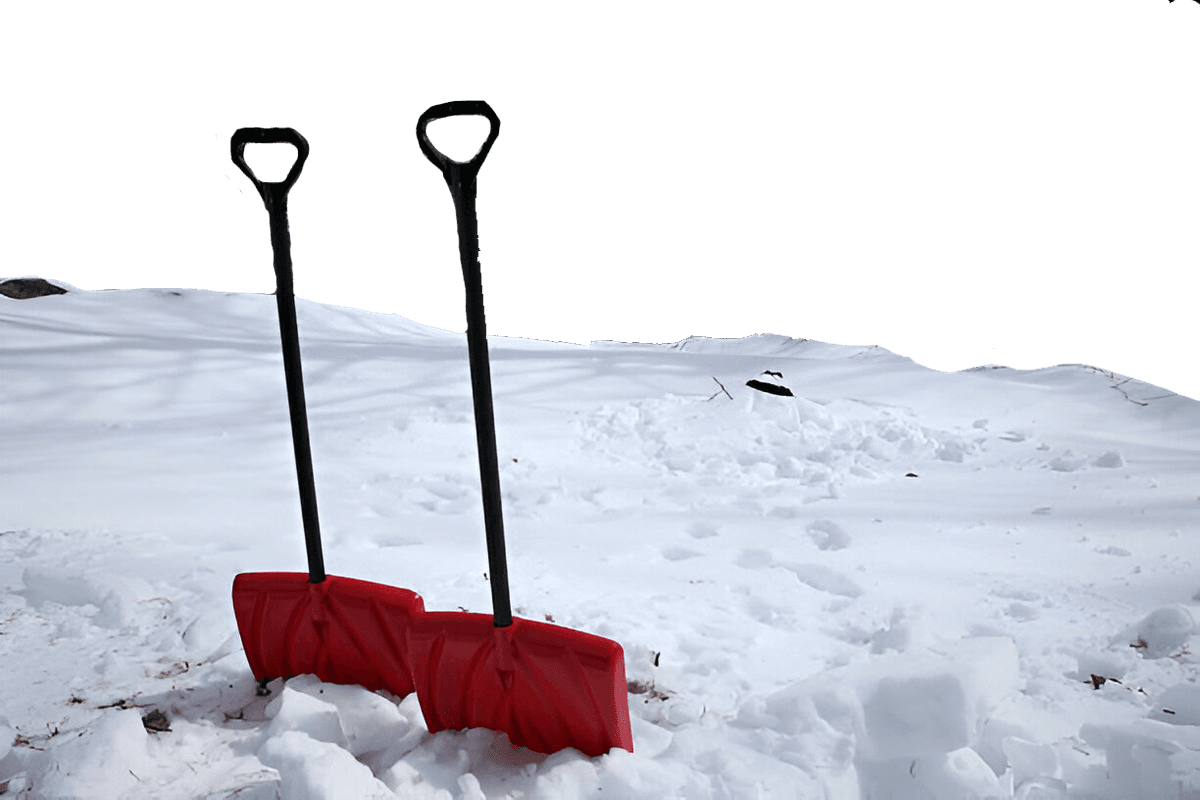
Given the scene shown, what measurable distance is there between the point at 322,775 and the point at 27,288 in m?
9.22

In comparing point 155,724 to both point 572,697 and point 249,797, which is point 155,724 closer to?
point 249,797

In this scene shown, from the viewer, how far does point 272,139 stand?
181 centimetres

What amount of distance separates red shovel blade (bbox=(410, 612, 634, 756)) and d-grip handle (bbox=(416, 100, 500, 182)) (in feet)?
3.11

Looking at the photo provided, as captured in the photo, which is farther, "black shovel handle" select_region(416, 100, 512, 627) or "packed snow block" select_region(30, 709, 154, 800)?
"black shovel handle" select_region(416, 100, 512, 627)

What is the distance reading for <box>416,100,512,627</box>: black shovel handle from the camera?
4.95 feet

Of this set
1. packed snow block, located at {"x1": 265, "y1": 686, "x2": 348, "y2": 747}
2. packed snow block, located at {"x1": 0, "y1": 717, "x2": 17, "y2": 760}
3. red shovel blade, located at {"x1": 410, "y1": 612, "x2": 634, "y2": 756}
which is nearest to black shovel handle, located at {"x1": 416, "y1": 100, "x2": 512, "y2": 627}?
red shovel blade, located at {"x1": 410, "y1": 612, "x2": 634, "y2": 756}

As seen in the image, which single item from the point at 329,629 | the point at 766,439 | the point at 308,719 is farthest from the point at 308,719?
the point at 766,439

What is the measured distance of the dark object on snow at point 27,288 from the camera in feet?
26.5

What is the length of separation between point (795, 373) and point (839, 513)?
323cm

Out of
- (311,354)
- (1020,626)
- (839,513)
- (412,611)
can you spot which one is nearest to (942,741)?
(1020,626)

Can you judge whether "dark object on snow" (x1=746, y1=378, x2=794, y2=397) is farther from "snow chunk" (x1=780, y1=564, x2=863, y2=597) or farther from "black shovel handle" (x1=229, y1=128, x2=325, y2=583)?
"black shovel handle" (x1=229, y1=128, x2=325, y2=583)

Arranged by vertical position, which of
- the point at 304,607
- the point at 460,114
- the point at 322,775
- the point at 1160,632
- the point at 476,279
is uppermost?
the point at 460,114

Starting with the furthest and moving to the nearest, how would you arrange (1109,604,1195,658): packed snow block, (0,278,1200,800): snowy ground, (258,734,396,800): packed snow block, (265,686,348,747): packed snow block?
(1109,604,1195,658): packed snow block
(265,686,348,747): packed snow block
(0,278,1200,800): snowy ground
(258,734,396,800): packed snow block

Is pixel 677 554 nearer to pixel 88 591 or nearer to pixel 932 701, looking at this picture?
pixel 932 701
